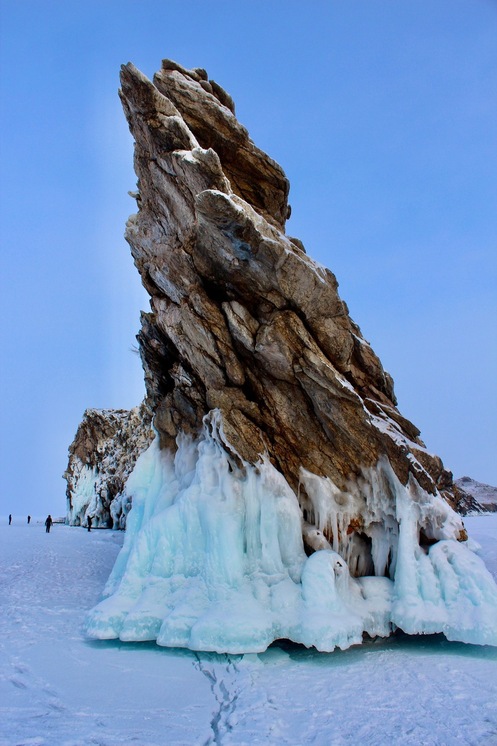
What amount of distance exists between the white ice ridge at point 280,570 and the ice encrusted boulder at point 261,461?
4 centimetres

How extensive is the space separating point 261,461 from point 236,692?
229 inches

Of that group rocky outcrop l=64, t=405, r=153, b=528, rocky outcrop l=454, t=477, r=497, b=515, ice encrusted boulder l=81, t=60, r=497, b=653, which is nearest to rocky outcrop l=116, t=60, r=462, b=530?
ice encrusted boulder l=81, t=60, r=497, b=653

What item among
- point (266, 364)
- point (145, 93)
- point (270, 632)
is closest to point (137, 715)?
point (270, 632)

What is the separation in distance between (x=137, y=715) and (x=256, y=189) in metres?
14.4

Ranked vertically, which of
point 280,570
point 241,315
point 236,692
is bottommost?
point 236,692

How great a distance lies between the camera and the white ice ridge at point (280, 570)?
10.4m

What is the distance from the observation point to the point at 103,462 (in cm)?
4778

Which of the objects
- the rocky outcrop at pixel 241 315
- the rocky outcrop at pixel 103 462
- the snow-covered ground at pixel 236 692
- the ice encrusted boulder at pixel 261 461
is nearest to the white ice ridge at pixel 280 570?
the ice encrusted boulder at pixel 261 461

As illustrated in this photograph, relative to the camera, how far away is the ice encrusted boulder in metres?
11.0

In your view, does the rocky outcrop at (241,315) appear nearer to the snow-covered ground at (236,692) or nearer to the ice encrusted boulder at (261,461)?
the ice encrusted boulder at (261,461)

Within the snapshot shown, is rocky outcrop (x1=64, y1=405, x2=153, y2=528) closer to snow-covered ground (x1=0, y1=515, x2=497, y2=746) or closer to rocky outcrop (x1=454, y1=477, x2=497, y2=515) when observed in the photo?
snow-covered ground (x1=0, y1=515, x2=497, y2=746)

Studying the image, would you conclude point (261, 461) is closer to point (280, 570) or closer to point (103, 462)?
point (280, 570)

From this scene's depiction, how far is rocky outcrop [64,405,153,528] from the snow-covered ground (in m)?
30.0

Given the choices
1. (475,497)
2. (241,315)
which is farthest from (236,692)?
(475,497)
